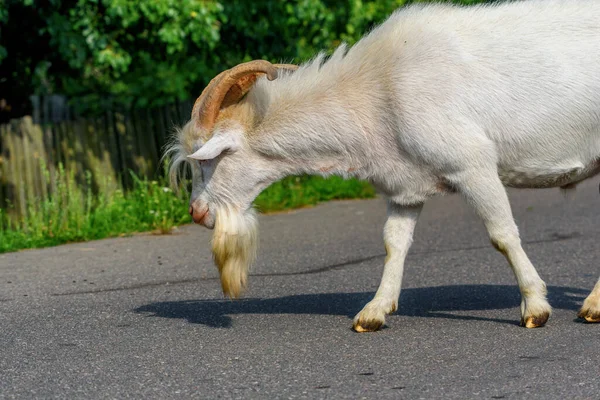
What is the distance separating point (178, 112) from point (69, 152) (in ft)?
5.58

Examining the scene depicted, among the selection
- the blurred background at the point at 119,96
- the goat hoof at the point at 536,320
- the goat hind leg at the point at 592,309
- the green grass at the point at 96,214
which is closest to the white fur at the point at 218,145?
the goat hoof at the point at 536,320

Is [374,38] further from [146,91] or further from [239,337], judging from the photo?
[146,91]

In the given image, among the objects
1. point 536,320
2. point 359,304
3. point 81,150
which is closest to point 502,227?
point 536,320

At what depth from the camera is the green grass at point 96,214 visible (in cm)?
1063

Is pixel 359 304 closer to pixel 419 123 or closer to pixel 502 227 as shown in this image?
pixel 502 227

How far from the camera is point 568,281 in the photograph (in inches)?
316

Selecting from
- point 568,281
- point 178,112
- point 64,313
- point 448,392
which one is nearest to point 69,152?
point 178,112

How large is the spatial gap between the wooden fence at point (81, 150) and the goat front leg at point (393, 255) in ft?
17.8

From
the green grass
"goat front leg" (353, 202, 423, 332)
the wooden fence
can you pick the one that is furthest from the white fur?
the wooden fence

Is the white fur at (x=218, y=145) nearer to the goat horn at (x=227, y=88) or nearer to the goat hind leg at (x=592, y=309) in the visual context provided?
the goat horn at (x=227, y=88)

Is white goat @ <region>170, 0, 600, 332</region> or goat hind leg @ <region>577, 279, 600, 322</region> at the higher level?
white goat @ <region>170, 0, 600, 332</region>

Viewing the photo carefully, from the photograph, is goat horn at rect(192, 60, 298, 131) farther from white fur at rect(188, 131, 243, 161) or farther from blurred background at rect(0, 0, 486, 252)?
blurred background at rect(0, 0, 486, 252)

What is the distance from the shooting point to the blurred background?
11.5 metres

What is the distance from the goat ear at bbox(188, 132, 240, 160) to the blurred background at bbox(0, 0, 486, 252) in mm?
4238
